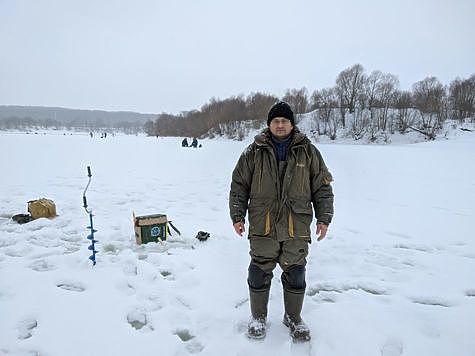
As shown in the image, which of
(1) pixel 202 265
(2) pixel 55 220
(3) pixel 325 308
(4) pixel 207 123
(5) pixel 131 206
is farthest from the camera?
(4) pixel 207 123

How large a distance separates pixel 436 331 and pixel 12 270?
15.4ft

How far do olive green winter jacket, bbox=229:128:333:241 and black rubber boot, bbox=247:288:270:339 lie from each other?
54cm

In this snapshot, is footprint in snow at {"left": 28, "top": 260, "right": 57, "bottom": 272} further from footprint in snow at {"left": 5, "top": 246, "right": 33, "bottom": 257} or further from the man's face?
the man's face

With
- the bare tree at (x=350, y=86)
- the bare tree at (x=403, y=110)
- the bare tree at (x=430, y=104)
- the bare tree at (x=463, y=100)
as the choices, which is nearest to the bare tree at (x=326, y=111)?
the bare tree at (x=350, y=86)

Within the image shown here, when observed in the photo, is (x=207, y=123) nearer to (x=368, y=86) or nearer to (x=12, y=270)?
(x=368, y=86)

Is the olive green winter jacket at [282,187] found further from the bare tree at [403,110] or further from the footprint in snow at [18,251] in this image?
the bare tree at [403,110]

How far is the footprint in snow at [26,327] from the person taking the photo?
2.82 m

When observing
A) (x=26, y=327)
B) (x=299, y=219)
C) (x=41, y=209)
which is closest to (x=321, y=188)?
(x=299, y=219)

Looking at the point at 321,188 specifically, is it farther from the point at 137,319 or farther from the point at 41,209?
the point at 41,209

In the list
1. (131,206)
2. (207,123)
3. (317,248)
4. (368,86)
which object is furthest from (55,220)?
(207,123)

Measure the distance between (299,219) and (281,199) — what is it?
221 millimetres

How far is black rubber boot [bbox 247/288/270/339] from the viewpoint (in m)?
2.77

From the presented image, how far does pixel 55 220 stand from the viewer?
6.05m

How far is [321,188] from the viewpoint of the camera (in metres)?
2.73
